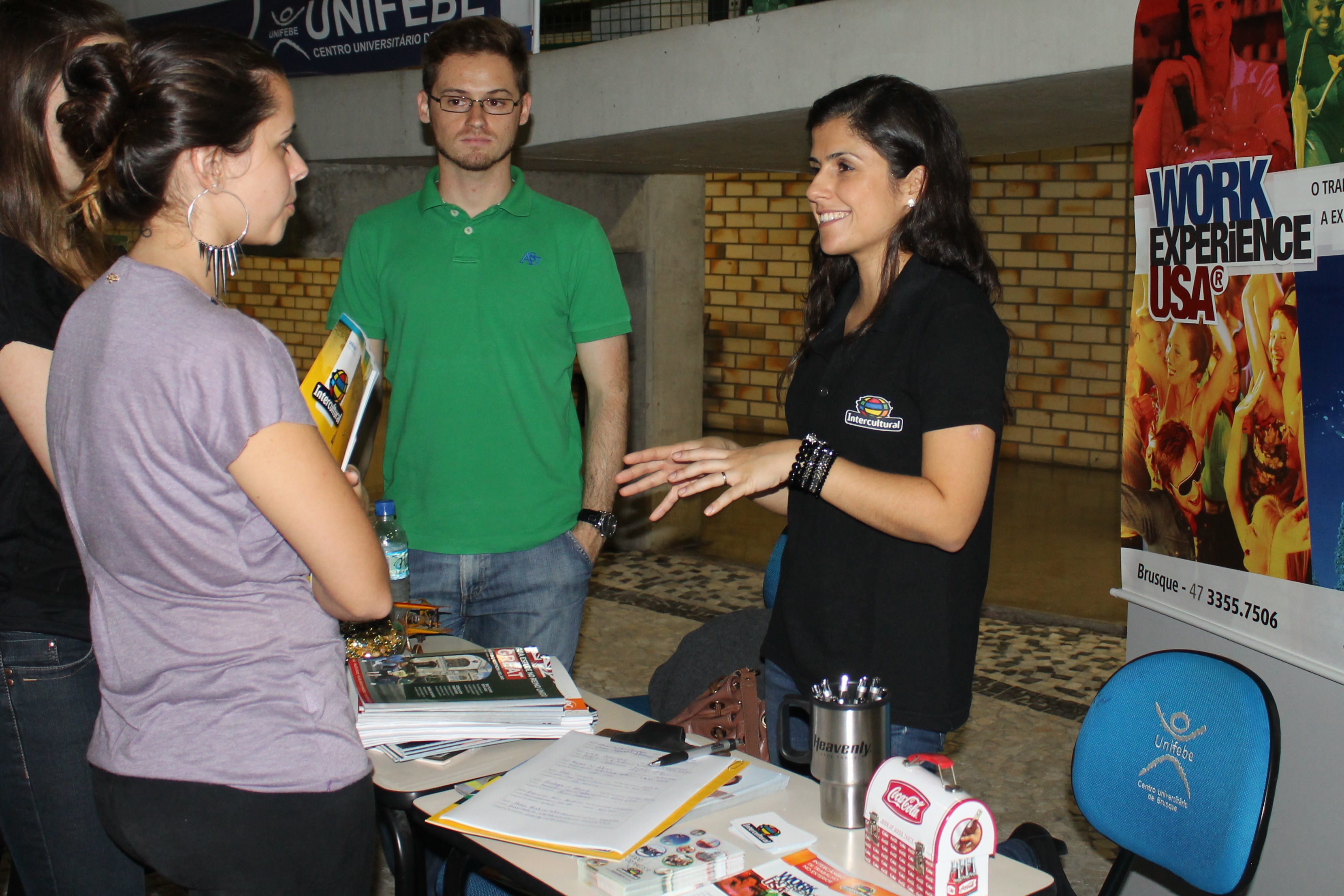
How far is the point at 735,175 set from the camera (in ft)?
34.9

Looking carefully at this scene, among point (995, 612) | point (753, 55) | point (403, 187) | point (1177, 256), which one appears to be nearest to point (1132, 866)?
point (1177, 256)

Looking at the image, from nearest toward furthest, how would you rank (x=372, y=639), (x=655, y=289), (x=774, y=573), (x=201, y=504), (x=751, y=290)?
(x=201, y=504)
(x=372, y=639)
(x=774, y=573)
(x=655, y=289)
(x=751, y=290)

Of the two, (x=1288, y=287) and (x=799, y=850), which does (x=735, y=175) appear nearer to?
(x=1288, y=287)

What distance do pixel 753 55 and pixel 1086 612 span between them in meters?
3.07

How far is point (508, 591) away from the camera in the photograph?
2.42m

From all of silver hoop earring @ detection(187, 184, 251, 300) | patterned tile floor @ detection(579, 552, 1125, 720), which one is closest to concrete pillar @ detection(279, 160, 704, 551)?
patterned tile floor @ detection(579, 552, 1125, 720)

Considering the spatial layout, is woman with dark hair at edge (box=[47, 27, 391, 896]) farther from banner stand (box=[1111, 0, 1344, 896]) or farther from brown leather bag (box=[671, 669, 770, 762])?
banner stand (box=[1111, 0, 1344, 896])

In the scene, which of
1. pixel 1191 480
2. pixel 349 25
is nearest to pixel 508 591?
pixel 1191 480

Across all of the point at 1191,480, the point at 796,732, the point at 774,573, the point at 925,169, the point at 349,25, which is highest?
the point at 349,25

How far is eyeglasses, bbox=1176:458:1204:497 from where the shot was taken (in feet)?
7.43

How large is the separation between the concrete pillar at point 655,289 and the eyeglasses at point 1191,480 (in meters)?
3.97

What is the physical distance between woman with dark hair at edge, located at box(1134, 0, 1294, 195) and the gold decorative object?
182 cm

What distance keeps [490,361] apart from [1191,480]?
4.94 ft

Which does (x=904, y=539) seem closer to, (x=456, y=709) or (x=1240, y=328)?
(x=456, y=709)
